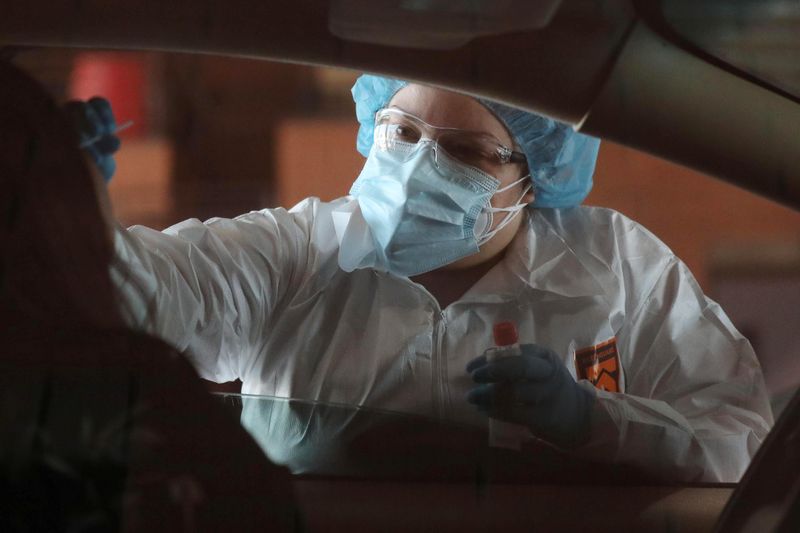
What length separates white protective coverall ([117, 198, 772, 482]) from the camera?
1.04 metres

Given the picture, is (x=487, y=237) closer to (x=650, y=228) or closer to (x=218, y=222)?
(x=650, y=228)

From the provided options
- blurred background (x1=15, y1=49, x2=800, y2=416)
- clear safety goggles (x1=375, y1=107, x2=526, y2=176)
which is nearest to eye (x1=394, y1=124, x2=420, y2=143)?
clear safety goggles (x1=375, y1=107, x2=526, y2=176)

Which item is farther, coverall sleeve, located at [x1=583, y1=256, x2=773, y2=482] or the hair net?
the hair net

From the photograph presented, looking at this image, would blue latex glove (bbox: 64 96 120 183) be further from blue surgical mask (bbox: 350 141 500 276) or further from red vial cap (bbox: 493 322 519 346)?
blue surgical mask (bbox: 350 141 500 276)

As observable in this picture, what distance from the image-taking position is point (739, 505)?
2.22ft

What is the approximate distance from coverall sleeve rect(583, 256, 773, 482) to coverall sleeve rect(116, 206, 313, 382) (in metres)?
0.40

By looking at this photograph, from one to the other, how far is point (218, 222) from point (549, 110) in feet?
1.94

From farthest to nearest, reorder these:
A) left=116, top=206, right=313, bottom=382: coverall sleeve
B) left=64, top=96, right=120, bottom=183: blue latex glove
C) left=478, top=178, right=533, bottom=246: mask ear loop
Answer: left=478, top=178, right=533, bottom=246: mask ear loop, left=116, top=206, right=313, bottom=382: coverall sleeve, left=64, top=96, right=120, bottom=183: blue latex glove

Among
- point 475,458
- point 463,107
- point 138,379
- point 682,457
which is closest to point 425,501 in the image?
point 475,458

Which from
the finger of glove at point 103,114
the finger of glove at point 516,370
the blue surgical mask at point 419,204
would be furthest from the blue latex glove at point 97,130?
the blue surgical mask at point 419,204

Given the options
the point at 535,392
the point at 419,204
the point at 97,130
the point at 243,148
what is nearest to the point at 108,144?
the point at 97,130

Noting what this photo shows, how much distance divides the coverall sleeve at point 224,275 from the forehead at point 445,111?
0.68 feet

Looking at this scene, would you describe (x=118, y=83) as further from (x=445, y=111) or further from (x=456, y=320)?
(x=456, y=320)

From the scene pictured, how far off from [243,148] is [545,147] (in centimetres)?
70
